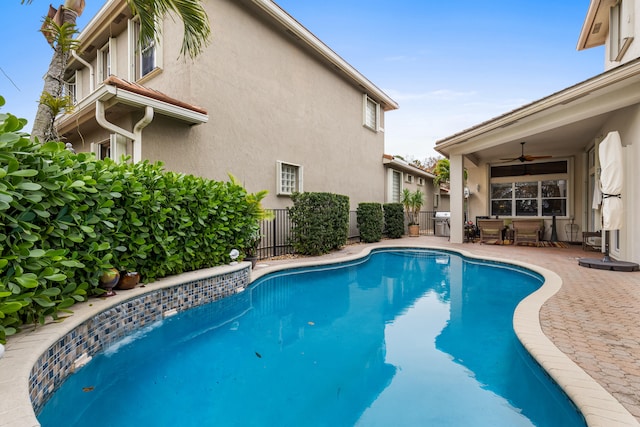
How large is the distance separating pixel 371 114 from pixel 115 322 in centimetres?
1484

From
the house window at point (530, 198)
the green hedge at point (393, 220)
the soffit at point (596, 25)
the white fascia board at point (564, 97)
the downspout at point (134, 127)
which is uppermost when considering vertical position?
the soffit at point (596, 25)

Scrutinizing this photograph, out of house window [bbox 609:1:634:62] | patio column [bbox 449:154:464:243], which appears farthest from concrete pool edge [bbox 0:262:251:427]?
house window [bbox 609:1:634:62]

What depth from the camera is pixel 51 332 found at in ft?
9.25

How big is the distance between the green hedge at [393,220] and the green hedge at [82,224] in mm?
9868

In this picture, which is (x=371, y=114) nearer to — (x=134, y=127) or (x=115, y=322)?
(x=134, y=127)

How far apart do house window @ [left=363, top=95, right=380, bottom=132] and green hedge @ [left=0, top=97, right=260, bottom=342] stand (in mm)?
10870

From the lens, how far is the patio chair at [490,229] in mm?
12750

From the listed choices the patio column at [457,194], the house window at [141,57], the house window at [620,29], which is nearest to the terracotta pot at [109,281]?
the house window at [141,57]

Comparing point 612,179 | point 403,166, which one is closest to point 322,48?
point 403,166

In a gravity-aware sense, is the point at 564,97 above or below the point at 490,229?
above

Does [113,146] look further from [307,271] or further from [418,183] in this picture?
[418,183]

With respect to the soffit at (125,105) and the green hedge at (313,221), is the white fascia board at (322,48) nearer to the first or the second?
the soffit at (125,105)

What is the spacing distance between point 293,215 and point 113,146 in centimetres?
505

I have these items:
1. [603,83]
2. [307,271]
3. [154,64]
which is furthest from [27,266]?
[603,83]
